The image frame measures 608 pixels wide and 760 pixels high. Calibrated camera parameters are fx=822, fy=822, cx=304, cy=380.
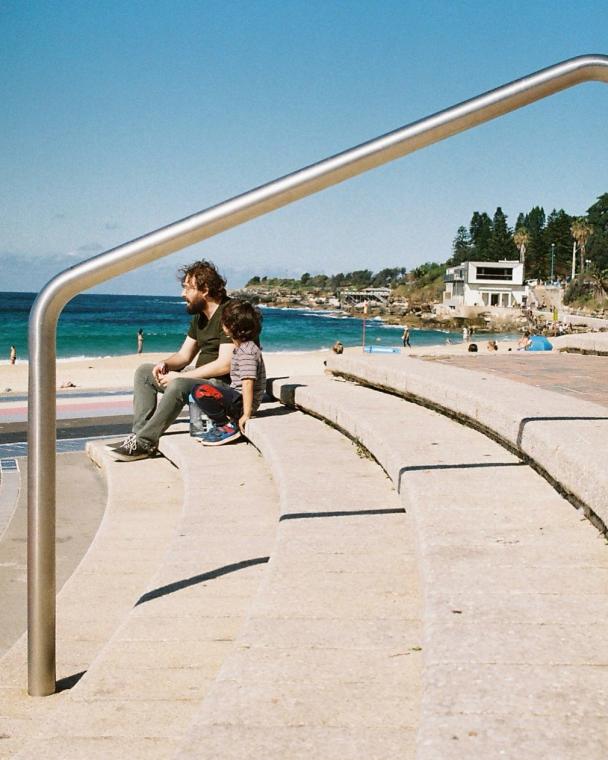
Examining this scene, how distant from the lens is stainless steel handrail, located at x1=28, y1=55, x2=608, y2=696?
9.00 ft

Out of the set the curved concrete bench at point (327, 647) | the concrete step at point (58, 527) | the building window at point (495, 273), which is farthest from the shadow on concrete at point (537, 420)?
the building window at point (495, 273)

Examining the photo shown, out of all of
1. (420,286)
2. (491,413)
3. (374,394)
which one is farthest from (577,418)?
(420,286)

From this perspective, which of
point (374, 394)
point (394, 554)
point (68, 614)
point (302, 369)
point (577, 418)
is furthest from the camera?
point (302, 369)

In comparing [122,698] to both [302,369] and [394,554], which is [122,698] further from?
[302,369]

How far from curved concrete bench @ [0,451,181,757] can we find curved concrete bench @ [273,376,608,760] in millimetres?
1265

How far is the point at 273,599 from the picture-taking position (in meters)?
2.81

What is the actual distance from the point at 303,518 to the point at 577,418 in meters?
1.59

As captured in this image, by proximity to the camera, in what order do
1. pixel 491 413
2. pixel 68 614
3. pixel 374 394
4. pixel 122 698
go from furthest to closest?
pixel 374 394 → pixel 491 413 → pixel 68 614 → pixel 122 698

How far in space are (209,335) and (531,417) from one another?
3.39 m

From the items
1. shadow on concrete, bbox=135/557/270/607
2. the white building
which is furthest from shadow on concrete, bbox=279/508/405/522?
the white building

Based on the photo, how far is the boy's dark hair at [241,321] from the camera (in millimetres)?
6551

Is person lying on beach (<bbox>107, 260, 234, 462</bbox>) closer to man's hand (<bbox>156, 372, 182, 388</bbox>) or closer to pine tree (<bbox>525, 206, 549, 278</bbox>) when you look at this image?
man's hand (<bbox>156, 372, 182, 388</bbox>)

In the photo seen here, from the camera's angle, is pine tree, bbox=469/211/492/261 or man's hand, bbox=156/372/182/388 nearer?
man's hand, bbox=156/372/182/388

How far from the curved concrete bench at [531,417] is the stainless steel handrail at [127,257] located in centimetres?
140
